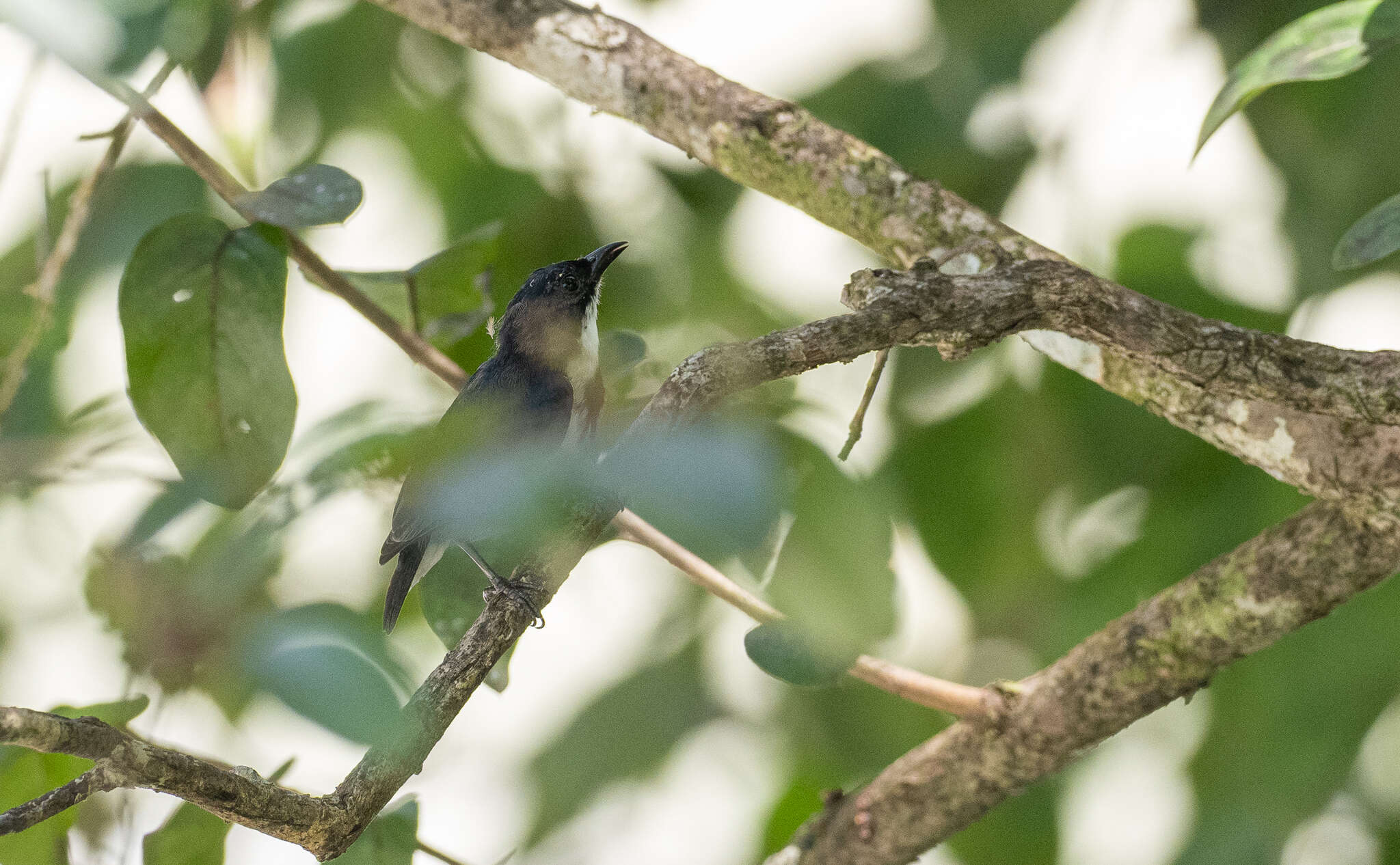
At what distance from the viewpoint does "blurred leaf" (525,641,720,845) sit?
1.52m

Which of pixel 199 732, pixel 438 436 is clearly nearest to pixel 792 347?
pixel 438 436

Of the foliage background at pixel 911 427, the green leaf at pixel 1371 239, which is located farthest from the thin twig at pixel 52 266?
the green leaf at pixel 1371 239

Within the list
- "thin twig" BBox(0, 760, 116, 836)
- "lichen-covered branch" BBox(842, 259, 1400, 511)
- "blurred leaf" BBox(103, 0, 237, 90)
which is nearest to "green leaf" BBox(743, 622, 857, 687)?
"lichen-covered branch" BBox(842, 259, 1400, 511)

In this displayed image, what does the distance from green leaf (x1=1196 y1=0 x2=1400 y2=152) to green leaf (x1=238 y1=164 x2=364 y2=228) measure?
2.13 feet

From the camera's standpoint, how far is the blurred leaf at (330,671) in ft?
2.50

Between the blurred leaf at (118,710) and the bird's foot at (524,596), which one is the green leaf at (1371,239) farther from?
the blurred leaf at (118,710)

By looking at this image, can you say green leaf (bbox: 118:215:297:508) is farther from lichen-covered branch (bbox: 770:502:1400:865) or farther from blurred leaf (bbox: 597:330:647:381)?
lichen-covered branch (bbox: 770:502:1400:865)

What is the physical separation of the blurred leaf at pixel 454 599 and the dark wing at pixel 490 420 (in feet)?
0.14

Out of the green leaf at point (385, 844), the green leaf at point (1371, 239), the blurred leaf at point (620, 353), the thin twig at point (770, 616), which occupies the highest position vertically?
the blurred leaf at point (620, 353)

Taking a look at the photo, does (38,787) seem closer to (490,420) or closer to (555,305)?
(490,420)

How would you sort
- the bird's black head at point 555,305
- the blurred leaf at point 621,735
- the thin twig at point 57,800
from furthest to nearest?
1. the blurred leaf at point 621,735
2. the bird's black head at point 555,305
3. the thin twig at point 57,800

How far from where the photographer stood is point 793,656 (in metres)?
0.91

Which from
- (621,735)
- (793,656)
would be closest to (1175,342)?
(793,656)

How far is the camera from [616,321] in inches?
55.5
